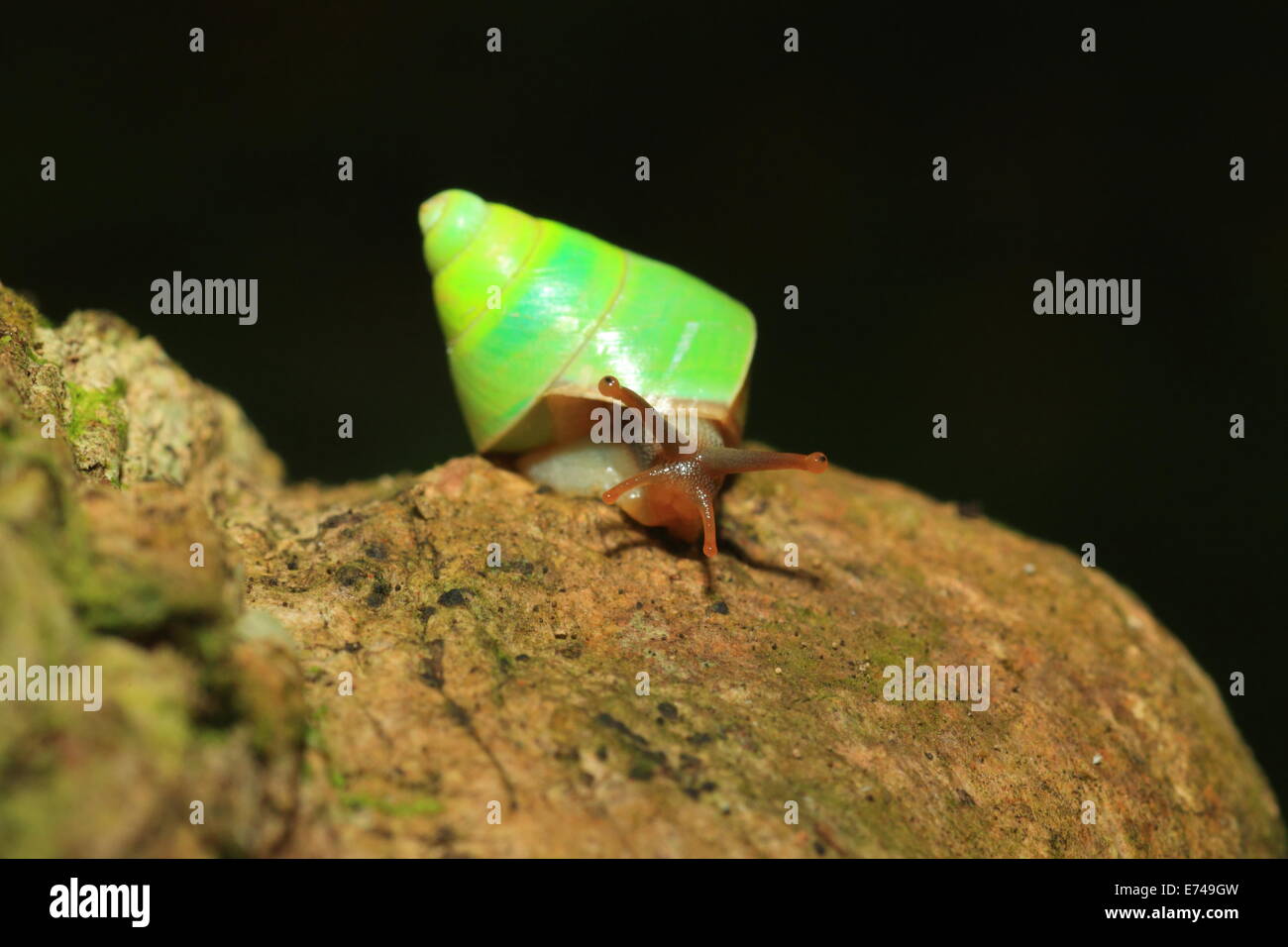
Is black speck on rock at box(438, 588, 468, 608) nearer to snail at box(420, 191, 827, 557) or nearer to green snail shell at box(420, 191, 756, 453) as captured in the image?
snail at box(420, 191, 827, 557)

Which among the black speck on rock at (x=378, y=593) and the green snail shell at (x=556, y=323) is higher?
the green snail shell at (x=556, y=323)

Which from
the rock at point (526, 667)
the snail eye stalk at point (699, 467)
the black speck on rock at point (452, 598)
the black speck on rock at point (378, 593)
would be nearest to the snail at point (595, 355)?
the snail eye stalk at point (699, 467)


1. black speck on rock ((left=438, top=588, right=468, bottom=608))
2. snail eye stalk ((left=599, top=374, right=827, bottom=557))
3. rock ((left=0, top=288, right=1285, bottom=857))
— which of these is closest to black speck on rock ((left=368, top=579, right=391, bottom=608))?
rock ((left=0, top=288, right=1285, bottom=857))

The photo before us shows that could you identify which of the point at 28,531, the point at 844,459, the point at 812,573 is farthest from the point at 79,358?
the point at 844,459

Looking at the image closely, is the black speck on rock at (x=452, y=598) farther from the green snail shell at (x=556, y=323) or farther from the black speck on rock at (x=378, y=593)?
the green snail shell at (x=556, y=323)

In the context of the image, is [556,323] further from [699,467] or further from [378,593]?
[378,593]
